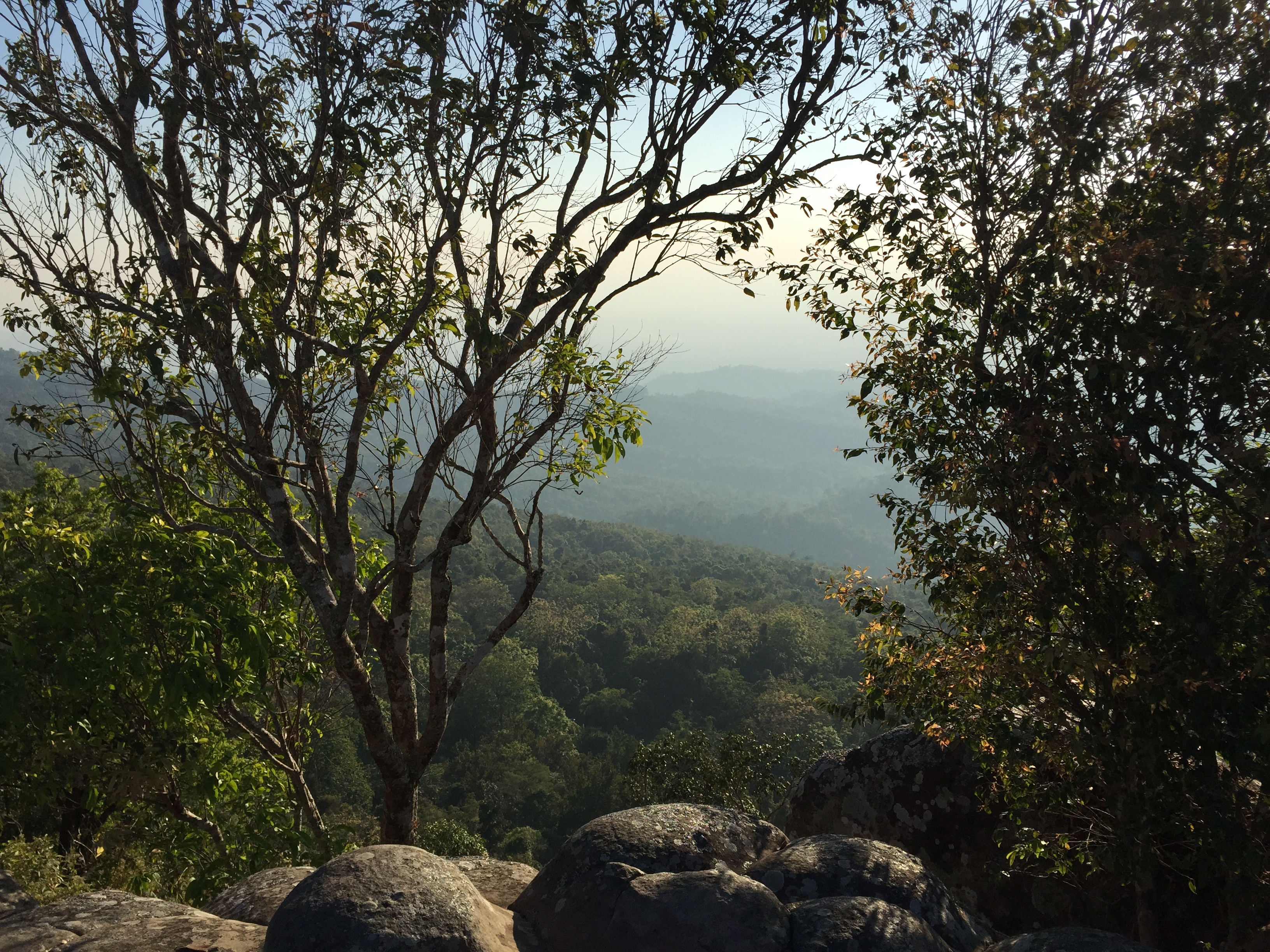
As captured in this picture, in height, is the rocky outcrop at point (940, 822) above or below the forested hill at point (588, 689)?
above

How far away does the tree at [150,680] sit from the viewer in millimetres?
6168

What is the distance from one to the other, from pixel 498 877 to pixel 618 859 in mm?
1544

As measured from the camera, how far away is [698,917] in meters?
4.13

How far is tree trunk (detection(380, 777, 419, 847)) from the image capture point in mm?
6367

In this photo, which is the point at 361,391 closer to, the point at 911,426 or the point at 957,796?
the point at 911,426

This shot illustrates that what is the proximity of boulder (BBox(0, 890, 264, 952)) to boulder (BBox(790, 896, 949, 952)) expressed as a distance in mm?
2769

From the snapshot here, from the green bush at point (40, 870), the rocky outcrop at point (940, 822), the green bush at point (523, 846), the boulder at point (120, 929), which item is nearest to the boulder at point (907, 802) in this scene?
the rocky outcrop at point (940, 822)

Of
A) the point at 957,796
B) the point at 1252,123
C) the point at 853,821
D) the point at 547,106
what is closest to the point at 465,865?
the point at 853,821

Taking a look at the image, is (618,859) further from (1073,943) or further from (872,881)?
(1073,943)

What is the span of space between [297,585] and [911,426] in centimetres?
632

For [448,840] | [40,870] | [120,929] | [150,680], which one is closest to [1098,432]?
[120,929]

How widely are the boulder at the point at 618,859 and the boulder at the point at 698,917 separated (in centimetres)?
10

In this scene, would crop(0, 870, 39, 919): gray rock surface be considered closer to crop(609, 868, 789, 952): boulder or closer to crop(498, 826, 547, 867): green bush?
crop(609, 868, 789, 952): boulder

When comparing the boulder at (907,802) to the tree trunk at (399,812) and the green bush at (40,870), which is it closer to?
the tree trunk at (399,812)
